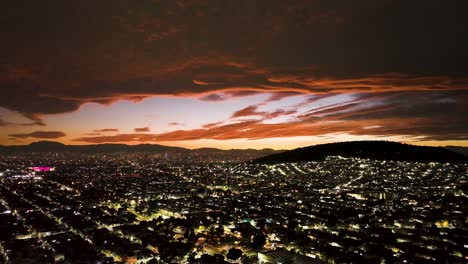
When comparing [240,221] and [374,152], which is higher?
[374,152]

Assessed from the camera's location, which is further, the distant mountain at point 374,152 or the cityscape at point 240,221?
the distant mountain at point 374,152

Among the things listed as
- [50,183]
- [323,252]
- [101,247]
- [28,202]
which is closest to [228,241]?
[323,252]

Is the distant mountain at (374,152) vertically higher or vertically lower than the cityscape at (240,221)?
higher

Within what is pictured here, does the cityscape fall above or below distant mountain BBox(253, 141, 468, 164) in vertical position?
below

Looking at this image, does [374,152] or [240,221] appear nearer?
[240,221]

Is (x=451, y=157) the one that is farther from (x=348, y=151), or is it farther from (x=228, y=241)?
(x=228, y=241)
